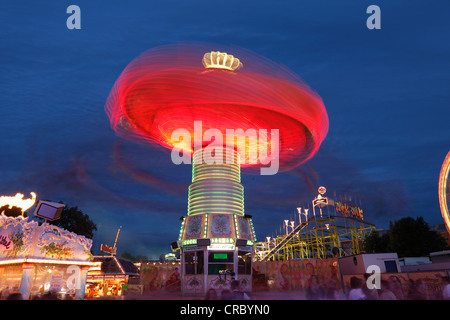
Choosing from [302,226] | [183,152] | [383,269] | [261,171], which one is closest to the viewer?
[383,269]

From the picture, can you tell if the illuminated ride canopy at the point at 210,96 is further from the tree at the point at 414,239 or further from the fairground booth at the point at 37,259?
the tree at the point at 414,239

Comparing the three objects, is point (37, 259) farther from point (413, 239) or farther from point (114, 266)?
point (413, 239)

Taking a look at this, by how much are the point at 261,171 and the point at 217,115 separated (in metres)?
13.7

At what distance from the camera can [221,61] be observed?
81.9ft

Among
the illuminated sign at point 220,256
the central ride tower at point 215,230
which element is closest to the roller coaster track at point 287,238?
the central ride tower at point 215,230

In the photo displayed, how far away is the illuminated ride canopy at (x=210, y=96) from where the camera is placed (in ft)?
73.1

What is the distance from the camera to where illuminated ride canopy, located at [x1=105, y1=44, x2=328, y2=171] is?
2228 centimetres

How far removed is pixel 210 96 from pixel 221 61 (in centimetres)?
443

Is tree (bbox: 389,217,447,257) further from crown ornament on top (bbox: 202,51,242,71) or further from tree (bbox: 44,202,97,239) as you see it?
tree (bbox: 44,202,97,239)

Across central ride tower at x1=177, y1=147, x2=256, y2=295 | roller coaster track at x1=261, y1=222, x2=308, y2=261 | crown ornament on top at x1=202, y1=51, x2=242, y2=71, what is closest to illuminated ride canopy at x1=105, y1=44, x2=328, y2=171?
crown ornament on top at x1=202, y1=51, x2=242, y2=71

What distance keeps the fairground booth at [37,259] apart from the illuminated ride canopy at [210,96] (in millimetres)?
10970

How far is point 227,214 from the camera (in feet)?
92.3
